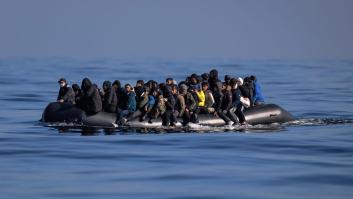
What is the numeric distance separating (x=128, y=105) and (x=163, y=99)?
1401 millimetres

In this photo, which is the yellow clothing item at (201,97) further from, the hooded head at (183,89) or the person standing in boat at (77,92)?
the person standing in boat at (77,92)

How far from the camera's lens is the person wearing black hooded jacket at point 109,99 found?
38.6 meters

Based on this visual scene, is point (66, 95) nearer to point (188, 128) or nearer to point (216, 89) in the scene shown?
point (188, 128)

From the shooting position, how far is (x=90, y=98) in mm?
38500

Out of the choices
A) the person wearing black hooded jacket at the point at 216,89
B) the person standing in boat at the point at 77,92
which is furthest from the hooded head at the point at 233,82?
the person standing in boat at the point at 77,92

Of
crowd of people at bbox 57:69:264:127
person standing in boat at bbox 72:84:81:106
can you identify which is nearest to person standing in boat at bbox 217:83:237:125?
crowd of people at bbox 57:69:264:127

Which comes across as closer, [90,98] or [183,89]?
[90,98]

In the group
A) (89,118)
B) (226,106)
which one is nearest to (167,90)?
(226,106)

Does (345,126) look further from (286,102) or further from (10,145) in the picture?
(286,102)

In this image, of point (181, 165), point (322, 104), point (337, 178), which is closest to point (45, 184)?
point (181, 165)

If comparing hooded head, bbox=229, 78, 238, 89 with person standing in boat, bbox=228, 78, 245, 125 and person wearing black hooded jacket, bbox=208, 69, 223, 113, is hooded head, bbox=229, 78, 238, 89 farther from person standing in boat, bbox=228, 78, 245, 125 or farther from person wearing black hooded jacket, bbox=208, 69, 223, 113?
person wearing black hooded jacket, bbox=208, 69, 223, 113

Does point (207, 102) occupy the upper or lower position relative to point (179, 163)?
upper

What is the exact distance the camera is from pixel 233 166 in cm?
2873

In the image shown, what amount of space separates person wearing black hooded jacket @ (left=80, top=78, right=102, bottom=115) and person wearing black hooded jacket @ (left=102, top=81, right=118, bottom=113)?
1.06 feet
